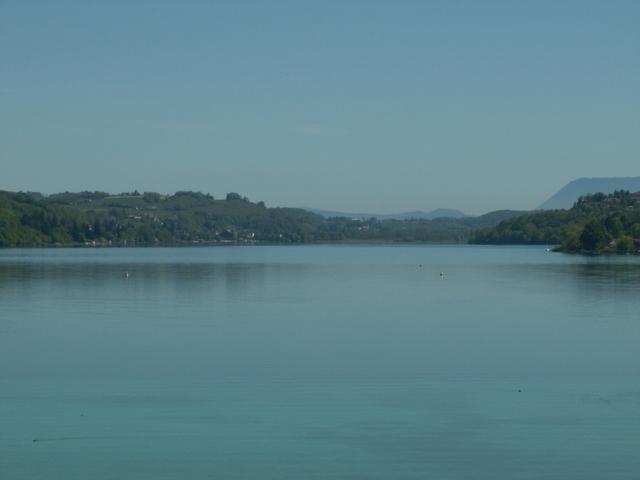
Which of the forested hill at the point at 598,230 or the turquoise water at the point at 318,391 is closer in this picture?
the turquoise water at the point at 318,391

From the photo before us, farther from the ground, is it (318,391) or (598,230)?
(598,230)

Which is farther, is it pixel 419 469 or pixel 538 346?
pixel 538 346

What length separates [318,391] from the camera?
21.2m

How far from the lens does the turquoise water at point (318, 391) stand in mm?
15547

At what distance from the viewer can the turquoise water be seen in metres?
15.5

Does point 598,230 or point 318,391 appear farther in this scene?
point 598,230

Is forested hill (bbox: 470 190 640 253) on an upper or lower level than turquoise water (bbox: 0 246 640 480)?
upper

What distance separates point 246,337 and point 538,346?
9.16 m

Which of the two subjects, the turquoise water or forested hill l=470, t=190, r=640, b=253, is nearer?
the turquoise water

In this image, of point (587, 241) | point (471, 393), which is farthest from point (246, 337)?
point (587, 241)

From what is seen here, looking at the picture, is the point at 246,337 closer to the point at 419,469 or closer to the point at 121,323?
the point at 121,323

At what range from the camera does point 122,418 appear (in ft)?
60.2

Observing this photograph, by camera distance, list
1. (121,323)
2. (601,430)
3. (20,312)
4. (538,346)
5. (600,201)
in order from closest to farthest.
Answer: (601,430), (538,346), (121,323), (20,312), (600,201)

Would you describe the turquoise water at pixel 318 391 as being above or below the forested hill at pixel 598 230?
below
